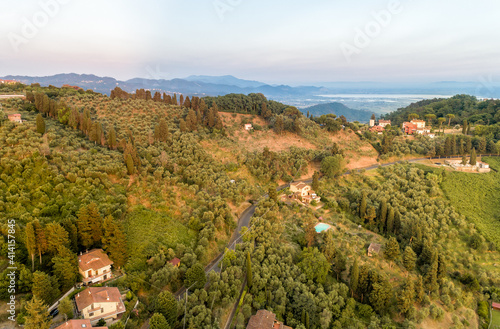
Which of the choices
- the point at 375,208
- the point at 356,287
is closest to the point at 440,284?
the point at 356,287

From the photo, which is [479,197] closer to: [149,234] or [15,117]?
[149,234]

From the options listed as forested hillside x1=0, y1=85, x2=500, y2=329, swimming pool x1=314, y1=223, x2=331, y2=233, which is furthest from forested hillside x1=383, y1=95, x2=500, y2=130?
swimming pool x1=314, y1=223, x2=331, y2=233

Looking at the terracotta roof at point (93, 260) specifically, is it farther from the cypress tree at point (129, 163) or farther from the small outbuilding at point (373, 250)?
the small outbuilding at point (373, 250)

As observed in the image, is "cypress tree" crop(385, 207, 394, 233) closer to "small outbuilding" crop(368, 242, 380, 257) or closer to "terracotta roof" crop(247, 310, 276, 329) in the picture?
"small outbuilding" crop(368, 242, 380, 257)

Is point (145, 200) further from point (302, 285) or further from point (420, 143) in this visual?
point (420, 143)

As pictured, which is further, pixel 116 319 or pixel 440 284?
pixel 440 284
